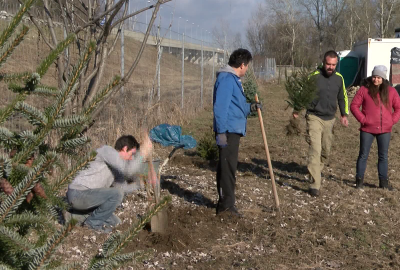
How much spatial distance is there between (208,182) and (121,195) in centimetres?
247

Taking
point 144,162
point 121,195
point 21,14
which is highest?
point 21,14

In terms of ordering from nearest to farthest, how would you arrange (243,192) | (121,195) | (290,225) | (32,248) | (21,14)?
(21,14) < (32,248) < (121,195) < (290,225) < (243,192)

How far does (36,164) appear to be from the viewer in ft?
5.06

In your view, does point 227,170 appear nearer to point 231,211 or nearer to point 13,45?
point 231,211

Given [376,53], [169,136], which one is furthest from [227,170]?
[376,53]

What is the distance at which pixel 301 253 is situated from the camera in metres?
4.76

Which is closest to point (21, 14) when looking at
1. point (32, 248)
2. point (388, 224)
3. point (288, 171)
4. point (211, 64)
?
point (32, 248)

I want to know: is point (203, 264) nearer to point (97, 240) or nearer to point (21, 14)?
point (97, 240)

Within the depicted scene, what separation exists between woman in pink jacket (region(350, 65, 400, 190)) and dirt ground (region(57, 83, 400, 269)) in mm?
688

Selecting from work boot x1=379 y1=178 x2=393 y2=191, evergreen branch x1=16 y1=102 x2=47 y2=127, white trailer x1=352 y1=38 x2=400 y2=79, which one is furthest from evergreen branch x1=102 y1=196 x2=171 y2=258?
white trailer x1=352 y1=38 x2=400 y2=79

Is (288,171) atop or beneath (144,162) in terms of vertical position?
beneath

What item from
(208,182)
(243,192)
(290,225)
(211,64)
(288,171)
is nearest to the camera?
(290,225)

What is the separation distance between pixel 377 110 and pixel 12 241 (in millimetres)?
6258

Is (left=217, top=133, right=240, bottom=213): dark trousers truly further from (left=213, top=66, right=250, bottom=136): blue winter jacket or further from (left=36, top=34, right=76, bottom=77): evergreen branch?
(left=36, top=34, right=76, bottom=77): evergreen branch
